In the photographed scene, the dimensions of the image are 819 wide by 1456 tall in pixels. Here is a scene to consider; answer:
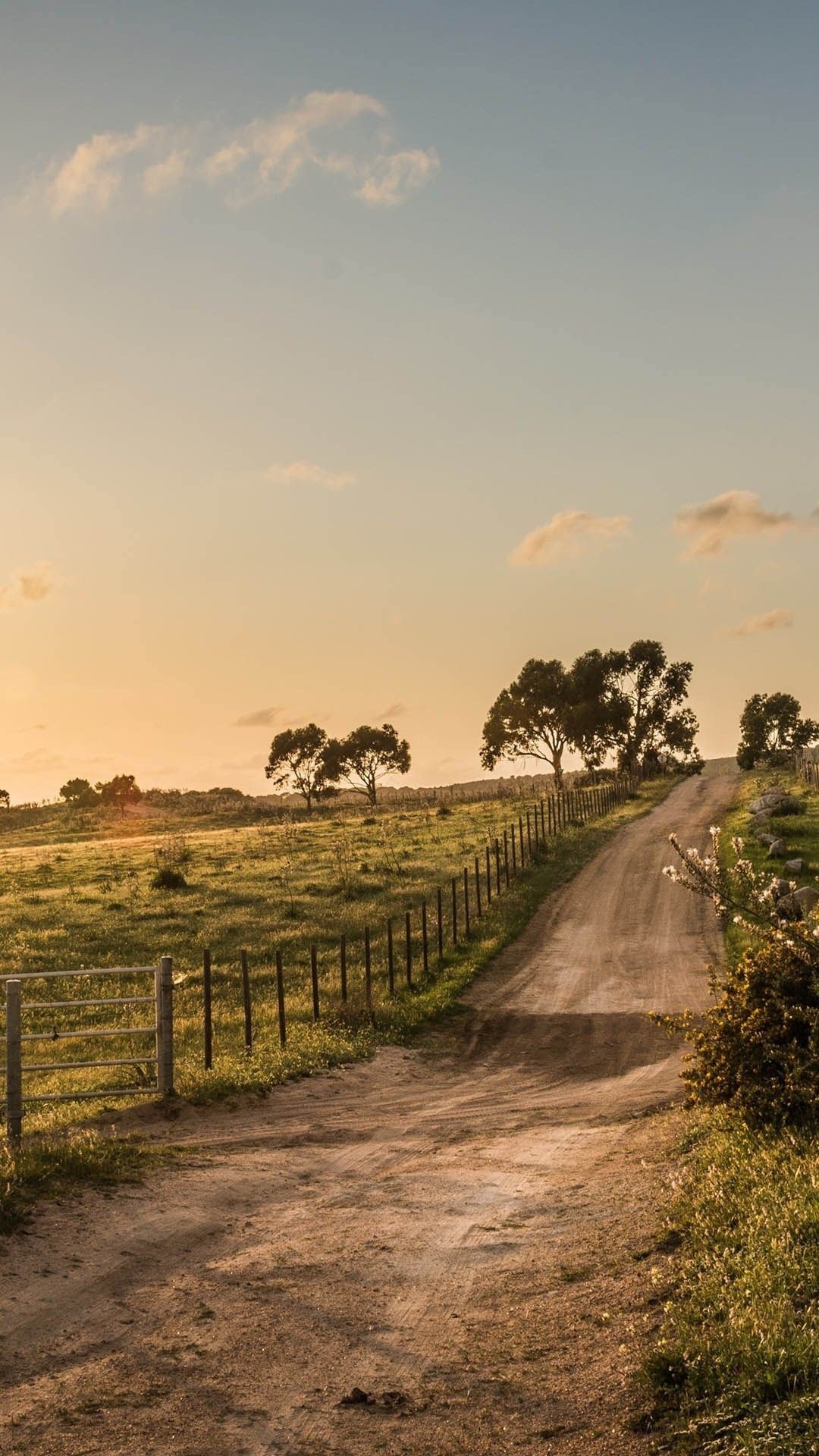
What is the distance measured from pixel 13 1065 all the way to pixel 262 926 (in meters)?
20.6

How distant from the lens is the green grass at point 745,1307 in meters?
6.94

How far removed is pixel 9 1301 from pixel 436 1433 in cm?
417

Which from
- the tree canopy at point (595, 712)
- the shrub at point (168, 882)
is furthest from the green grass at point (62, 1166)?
the tree canopy at point (595, 712)

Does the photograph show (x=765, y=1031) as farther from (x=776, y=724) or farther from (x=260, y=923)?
(x=776, y=724)

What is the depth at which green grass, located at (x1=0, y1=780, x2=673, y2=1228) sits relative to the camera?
2098cm

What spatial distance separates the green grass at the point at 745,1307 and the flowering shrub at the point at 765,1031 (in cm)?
42

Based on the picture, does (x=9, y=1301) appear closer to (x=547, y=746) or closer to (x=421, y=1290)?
(x=421, y=1290)

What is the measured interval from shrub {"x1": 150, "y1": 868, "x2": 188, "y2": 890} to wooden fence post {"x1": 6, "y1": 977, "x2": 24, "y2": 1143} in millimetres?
29427

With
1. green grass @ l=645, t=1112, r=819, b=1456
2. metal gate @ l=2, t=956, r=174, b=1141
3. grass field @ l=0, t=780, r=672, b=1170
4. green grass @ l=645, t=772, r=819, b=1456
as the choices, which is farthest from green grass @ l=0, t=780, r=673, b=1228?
green grass @ l=645, t=1112, r=819, b=1456

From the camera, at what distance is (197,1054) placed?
20.8 meters

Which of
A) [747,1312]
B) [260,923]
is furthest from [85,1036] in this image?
[260,923]

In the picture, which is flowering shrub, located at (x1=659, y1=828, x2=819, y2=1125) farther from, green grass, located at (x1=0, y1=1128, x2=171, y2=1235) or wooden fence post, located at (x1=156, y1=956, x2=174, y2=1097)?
wooden fence post, located at (x1=156, y1=956, x2=174, y2=1097)

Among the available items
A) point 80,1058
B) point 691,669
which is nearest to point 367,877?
point 80,1058

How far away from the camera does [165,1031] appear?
17078mm
